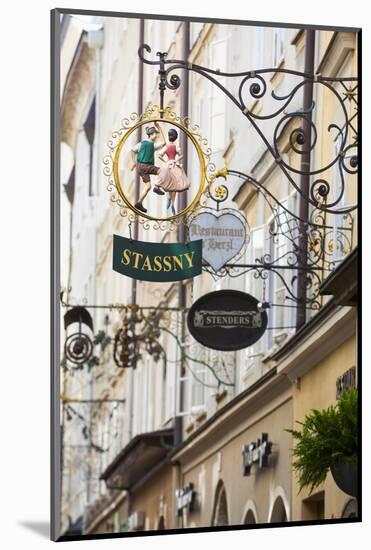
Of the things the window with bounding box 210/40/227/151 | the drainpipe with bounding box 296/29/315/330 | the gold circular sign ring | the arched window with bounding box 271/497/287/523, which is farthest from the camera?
the drainpipe with bounding box 296/29/315/330

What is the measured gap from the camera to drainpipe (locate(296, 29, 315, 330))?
1110 centimetres

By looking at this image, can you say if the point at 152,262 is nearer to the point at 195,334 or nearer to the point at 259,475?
the point at 195,334

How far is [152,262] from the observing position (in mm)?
10758

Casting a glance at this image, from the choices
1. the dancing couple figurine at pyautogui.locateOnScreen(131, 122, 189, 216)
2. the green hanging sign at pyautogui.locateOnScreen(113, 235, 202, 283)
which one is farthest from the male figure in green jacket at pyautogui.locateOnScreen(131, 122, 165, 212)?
the green hanging sign at pyautogui.locateOnScreen(113, 235, 202, 283)

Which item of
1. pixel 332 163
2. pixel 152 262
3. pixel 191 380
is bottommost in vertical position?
pixel 191 380

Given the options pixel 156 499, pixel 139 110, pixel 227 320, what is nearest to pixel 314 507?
pixel 156 499

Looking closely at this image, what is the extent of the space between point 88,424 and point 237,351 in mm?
1122

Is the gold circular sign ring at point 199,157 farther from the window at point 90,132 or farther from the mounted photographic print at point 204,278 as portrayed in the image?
the window at point 90,132

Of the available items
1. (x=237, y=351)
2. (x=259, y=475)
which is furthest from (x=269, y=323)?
(x=259, y=475)

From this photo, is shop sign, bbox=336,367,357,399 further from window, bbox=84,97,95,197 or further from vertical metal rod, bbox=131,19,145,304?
window, bbox=84,97,95,197

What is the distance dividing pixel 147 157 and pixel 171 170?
0.61 ft

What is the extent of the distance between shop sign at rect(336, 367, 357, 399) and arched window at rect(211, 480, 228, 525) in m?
1.00

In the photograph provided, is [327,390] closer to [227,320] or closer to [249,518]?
[227,320]

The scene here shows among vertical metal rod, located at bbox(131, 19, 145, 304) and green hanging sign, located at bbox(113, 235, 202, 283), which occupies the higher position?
vertical metal rod, located at bbox(131, 19, 145, 304)
